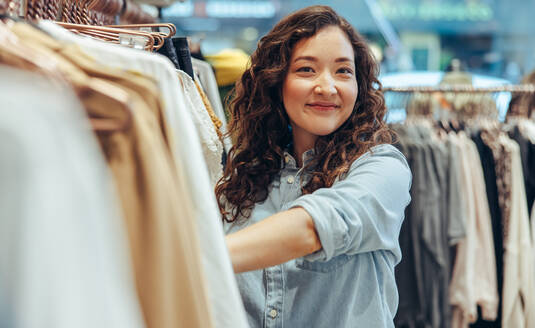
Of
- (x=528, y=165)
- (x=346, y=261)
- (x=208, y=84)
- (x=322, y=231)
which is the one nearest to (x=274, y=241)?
(x=322, y=231)

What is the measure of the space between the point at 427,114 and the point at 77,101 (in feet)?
6.45

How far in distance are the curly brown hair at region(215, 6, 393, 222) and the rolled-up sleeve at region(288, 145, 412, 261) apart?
101mm

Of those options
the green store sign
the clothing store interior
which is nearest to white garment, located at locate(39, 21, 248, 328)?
the clothing store interior

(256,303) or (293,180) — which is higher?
(293,180)

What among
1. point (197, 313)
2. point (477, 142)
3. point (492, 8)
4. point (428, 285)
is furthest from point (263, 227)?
point (492, 8)

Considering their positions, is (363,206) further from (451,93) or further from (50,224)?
(451,93)

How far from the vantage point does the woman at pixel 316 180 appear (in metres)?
0.89

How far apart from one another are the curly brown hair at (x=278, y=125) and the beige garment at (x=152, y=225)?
62cm

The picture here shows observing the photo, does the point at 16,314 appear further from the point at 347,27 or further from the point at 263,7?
the point at 263,7

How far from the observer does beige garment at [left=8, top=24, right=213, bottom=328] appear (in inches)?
19.8

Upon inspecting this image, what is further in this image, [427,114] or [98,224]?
[427,114]

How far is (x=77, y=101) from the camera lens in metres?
0.51

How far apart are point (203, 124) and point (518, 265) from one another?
143 cm

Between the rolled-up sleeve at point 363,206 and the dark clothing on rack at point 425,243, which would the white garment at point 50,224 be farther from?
the dark clothing on rack at point 425,243
